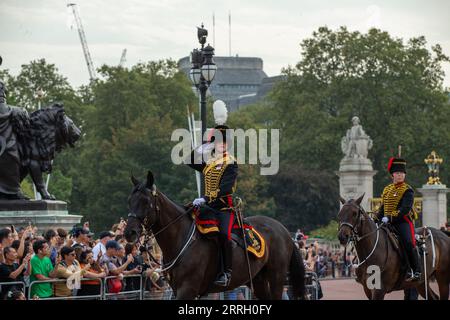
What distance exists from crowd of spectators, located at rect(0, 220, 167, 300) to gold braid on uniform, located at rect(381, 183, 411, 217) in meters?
4.26

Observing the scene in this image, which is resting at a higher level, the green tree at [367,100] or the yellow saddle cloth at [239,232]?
the green tree at [367,100]

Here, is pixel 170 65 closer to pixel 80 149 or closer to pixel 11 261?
pixel 80 149

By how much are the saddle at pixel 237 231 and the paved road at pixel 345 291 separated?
12214 mm

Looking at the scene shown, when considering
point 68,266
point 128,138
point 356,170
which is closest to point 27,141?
point 68,266

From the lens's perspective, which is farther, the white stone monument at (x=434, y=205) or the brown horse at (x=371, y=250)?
the white stone monument at (x=434, y=205)

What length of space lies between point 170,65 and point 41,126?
6162 cm

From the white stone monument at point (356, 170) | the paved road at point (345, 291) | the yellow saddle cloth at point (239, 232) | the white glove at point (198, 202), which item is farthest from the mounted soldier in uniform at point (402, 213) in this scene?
the white stone monument at point (356, 170)

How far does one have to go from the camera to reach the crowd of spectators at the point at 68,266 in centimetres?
1697

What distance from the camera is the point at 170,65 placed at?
85.2 meters

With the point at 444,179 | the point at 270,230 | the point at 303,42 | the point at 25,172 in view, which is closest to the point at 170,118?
the point at 303,42

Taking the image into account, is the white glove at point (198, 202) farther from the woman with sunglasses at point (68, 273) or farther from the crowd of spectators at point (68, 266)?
the woman with sunglasses at point (68, 273)

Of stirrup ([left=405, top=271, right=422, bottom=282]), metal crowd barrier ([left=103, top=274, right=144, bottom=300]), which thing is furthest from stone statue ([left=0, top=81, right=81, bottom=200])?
stirrup ([left=405, top=271, right=422, bottom=282])

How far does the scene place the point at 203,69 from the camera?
26.1 metres

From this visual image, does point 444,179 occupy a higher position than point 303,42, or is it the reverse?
point 303,42
